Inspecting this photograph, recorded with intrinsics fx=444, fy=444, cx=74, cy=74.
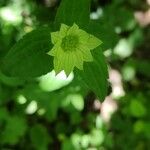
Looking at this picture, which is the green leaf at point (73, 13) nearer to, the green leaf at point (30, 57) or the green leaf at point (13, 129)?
the green leaf at point (30, 57)

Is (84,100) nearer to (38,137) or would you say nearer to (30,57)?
(38,137)

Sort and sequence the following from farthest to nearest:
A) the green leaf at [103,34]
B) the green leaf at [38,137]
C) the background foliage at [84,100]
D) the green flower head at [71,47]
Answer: the green leaf at [38,137] → the background foliage at [84,100] → the green leaf at [103,34] → the green flower head at [71,47]

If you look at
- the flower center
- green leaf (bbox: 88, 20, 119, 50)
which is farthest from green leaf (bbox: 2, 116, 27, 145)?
the flower center

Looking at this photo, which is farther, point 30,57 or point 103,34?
point 103,34

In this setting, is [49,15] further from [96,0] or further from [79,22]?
[79,22]

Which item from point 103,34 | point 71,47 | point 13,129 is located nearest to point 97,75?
point 71,47

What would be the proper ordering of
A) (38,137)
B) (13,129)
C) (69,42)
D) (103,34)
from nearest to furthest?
(69,42) → (103,34) → (13,129) → (38,137)

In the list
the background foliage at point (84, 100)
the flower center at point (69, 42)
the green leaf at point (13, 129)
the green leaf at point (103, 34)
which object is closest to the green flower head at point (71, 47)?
the flower center at point (69, 42)

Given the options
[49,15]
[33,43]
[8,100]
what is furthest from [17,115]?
[33,43]

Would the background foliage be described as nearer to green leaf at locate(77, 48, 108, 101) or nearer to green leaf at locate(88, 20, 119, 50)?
green leaf at locate(88, 20, 119, 50)
